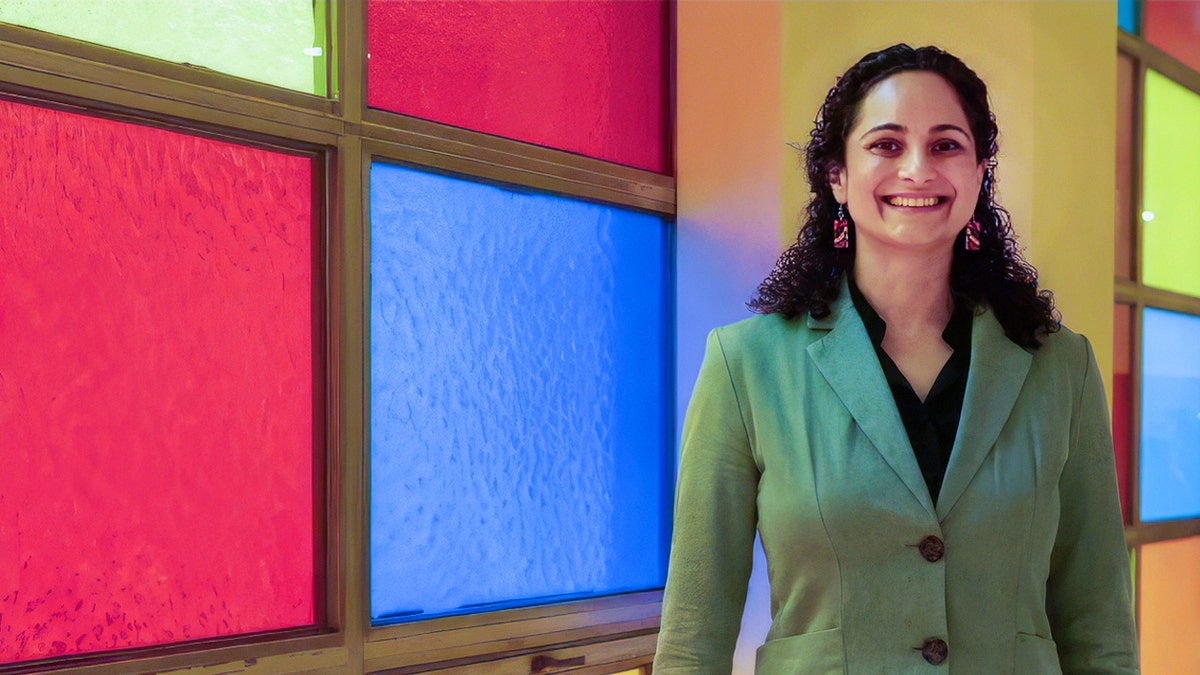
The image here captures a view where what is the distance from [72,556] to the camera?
2.17 meters

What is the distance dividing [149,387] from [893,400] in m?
1.41

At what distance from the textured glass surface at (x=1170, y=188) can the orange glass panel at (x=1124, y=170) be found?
0.31 feet

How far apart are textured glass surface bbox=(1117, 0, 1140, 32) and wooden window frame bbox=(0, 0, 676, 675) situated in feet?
6.72

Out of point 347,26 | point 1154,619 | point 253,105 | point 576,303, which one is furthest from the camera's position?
point 1154,619

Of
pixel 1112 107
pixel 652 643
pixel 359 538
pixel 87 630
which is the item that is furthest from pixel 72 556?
pixel 1112 107

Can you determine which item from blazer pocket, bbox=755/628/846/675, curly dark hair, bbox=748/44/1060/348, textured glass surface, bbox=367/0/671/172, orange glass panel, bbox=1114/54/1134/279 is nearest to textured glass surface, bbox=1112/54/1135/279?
orange glass panel, bbox=1114/54/1134/279

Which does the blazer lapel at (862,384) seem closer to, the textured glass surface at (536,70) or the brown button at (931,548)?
the brown button at (931,548)

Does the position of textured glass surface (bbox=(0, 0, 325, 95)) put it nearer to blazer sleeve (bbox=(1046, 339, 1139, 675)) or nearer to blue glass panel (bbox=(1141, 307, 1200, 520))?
blazer sleeve (bbox=(1046, 339, 1139, 675))

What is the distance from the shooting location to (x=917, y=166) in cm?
167

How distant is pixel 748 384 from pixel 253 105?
1262mm

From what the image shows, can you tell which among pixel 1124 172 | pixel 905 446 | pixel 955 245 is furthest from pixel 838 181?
pixel 1124 172

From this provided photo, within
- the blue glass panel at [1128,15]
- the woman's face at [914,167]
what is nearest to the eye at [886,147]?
the woman's face at [914,167]

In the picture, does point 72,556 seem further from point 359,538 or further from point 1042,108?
point 1042,108

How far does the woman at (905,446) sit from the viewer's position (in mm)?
1591
